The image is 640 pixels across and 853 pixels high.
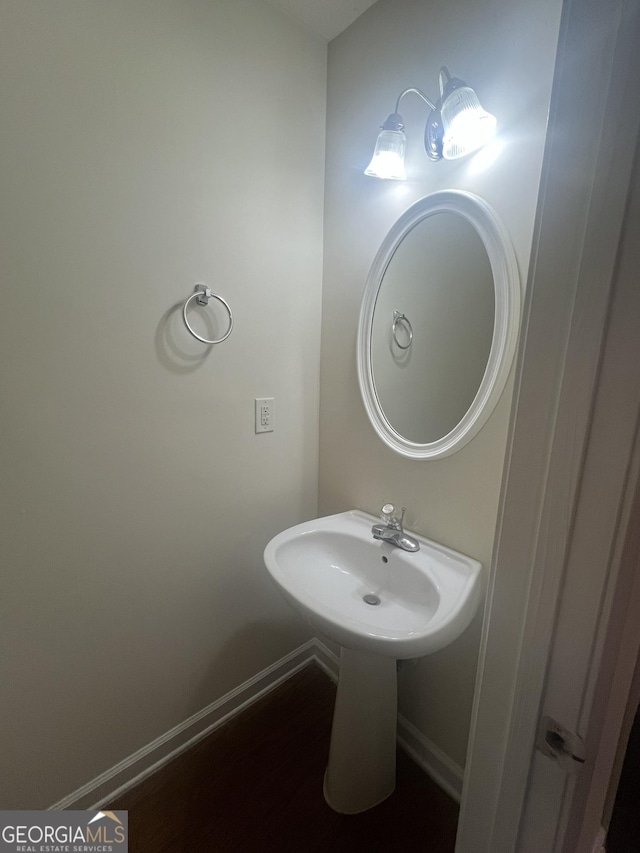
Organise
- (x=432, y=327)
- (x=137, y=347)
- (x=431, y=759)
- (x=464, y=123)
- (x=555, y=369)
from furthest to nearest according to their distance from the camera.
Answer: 1. (x=431, y=759)
2. (x=432, y=327)
3. (x=137, y=347)
4. (x=464, y=123)
5. (x=555, y=369)

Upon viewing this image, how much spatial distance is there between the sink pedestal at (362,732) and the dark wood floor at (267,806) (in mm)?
65

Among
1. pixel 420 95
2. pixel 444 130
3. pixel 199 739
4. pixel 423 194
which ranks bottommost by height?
pixel 199 739

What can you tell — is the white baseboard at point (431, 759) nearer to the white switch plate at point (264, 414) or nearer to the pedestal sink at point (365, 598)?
the pedestal sink at point (365, 598)

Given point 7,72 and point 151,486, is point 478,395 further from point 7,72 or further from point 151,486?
point 7,72

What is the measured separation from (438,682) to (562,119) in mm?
1441

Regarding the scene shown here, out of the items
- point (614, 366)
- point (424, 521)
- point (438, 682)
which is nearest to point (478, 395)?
point (424, 521)

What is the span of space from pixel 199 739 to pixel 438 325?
1.69 meters

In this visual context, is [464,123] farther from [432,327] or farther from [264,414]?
[264,414]

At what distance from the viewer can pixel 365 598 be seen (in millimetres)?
1139

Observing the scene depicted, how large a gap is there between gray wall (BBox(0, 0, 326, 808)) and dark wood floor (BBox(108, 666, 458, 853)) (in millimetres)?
168

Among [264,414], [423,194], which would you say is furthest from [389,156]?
[264,414]

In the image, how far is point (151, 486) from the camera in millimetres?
1106

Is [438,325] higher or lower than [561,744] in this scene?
higher

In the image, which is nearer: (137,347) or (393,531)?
(137,347)
